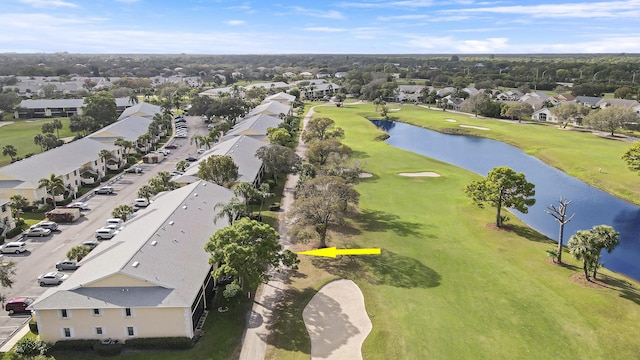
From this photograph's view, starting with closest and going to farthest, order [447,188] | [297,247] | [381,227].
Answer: [297,247] → [381,227] → [447,188]

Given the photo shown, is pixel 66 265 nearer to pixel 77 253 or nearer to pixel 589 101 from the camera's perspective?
pixel 77 253

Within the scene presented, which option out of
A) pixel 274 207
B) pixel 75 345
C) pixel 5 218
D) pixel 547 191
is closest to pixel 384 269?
pixel 274 207

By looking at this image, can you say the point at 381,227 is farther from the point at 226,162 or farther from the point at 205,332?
the point at 205,332

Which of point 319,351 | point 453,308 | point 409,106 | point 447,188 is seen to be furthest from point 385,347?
point 409,106

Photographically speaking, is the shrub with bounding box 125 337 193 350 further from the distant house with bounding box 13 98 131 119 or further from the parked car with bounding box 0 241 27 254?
the distant house with bounding box 13 98 131 119

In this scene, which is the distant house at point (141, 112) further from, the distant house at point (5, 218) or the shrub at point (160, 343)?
the shrub at point (160, 343)

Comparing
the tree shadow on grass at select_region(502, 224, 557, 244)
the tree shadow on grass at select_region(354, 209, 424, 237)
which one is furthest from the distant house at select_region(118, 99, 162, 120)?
the tree shadow on grass at select_region(502, 224, 557, 244)

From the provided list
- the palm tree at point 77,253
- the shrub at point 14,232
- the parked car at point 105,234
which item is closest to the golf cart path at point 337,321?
the palm tree at point 77,253
